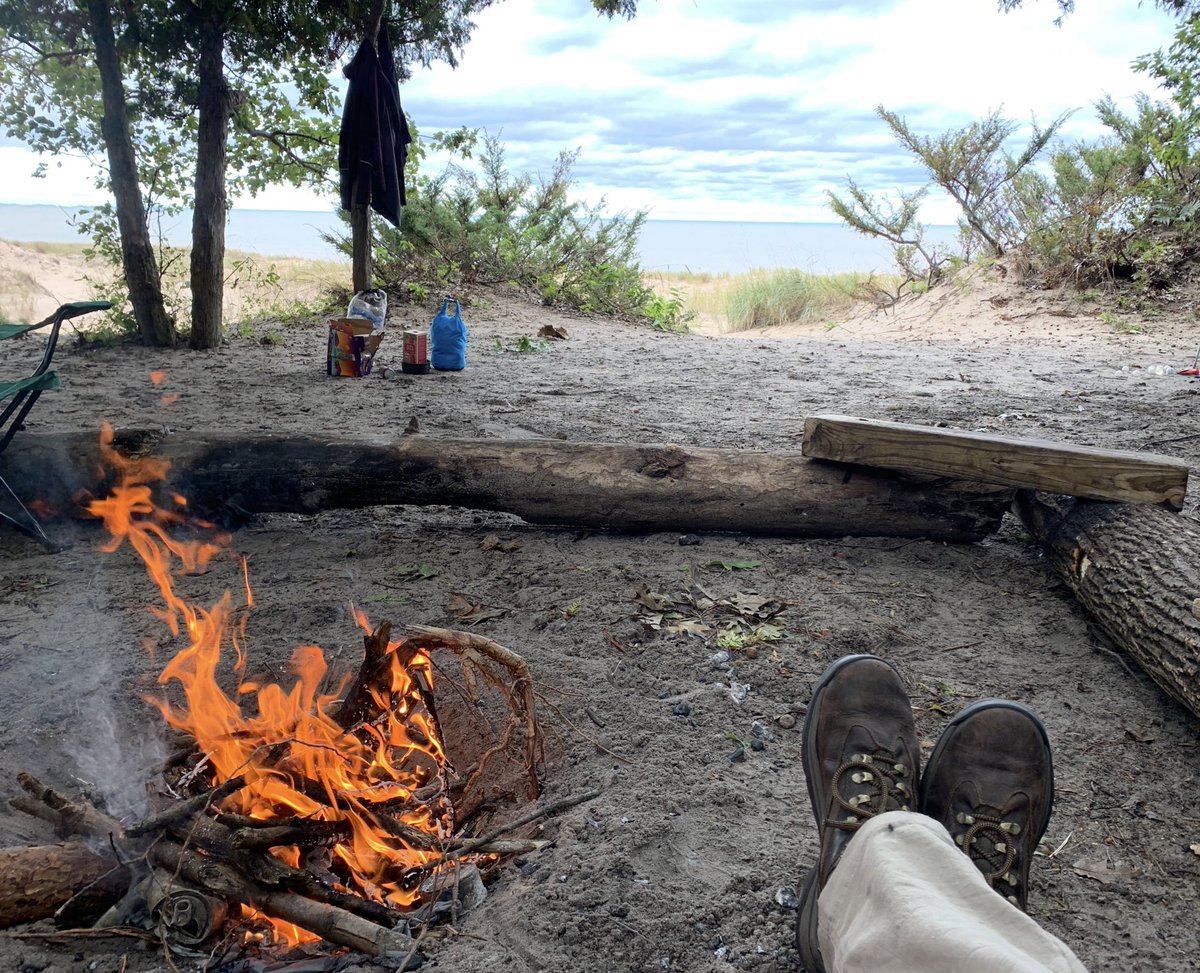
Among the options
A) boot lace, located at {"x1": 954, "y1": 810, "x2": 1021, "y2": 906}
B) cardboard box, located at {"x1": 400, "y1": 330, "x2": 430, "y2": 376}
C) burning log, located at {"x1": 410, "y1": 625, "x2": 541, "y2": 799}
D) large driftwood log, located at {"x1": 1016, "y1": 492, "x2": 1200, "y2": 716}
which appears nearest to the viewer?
boot lace, located at {"x1": 954, "y1": 810, "x2": 1021, "y2": 906}

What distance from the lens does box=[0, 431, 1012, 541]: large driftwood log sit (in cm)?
338

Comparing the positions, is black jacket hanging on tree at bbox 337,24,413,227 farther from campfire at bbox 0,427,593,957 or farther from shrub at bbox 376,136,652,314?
campfire at bbox 0,427,593,957

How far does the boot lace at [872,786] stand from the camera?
5.70 feet

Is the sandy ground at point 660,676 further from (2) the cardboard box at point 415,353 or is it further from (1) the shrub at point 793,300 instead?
(1) the shrub at point 793,300

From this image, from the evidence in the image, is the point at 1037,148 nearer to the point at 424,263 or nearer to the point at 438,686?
the point at 424,263

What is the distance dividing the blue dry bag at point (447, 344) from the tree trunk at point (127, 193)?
7.68ft

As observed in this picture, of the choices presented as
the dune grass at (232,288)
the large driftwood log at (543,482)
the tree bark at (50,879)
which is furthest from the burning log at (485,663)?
the dune grass at (232,288)

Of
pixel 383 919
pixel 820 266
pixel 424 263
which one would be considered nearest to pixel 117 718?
pixel 383 919

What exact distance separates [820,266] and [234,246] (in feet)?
32.1

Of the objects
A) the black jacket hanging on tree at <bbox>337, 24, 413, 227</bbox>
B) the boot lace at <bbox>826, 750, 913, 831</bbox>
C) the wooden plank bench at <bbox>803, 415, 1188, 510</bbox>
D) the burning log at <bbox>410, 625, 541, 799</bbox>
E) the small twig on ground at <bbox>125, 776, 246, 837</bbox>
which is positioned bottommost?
the small twig on ground at <bbox>125, 776, 246, 837</bbox>

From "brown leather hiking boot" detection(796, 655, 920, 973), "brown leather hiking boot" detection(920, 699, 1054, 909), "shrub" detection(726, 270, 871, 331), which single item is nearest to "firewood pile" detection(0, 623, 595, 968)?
"brown leather hiking boot" detection(796, 655, 920, 973)

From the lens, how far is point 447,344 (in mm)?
6793

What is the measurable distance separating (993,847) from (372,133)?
7.01 metres

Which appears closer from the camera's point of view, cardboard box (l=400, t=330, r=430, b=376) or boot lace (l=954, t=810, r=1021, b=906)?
boot lace (l=954, t=810, r=1021, b=906)
